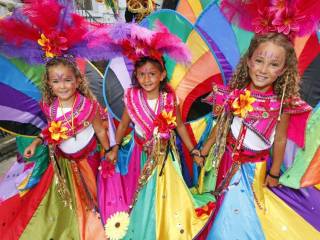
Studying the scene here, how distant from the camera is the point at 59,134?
6.50 feet

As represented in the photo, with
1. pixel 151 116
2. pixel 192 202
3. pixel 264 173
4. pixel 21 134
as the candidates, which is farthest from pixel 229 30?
pixel 21 134

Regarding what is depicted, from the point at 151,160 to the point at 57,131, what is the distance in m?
0.62

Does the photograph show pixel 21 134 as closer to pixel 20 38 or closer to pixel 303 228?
pixel 20 38

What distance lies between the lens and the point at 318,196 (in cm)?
194

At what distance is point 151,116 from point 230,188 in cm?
67

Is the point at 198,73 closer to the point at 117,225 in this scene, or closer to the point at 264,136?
the point at 264,136

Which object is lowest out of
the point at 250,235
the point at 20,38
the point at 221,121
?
the point at 250,235

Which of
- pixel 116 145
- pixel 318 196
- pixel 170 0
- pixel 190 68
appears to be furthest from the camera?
pixel 170 0

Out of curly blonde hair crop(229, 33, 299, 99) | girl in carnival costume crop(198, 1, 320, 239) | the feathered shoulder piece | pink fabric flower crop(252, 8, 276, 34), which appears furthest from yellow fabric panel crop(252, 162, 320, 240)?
the feathered shoulder piece

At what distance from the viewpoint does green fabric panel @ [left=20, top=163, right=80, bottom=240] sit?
192 centimetres

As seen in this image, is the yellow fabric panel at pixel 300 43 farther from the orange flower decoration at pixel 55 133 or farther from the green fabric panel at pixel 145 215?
the orange flower decoration at pixel 55 133

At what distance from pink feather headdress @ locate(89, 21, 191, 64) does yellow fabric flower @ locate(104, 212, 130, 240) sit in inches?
38.5

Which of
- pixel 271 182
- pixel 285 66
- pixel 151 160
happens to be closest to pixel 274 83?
pixel 285 66

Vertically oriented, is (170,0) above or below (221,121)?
above
